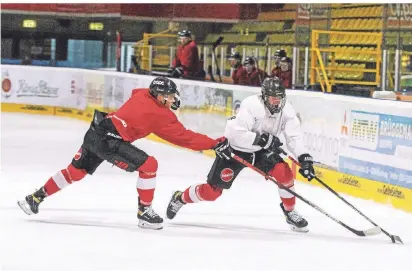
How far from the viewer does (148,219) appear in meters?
6.55

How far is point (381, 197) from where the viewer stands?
820cm

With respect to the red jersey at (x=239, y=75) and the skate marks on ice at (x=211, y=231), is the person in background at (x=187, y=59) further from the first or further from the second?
the skate marks on ice at (x=211, y=231)

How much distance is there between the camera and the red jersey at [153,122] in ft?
21.2

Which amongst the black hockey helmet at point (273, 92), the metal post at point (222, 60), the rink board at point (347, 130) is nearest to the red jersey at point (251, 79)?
the rink board at point (347, 130)

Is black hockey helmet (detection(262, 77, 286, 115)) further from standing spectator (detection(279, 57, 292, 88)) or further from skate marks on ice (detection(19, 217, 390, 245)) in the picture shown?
standing spectator (detection(279, 57, 292, 88))

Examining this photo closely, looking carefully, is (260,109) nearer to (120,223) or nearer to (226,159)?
(226,159)

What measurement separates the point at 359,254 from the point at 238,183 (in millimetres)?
3738

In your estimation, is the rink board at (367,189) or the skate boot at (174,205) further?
the rink board at (367,189)

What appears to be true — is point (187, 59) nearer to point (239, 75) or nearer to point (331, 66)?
point (239, 75)

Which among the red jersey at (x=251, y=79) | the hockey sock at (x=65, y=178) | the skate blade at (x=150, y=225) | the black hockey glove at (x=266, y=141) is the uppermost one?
the red jersey at (x=251, y=79)

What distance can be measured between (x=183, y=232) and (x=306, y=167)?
92 centimetres

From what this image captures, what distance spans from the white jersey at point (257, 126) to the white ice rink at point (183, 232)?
0.59 meters

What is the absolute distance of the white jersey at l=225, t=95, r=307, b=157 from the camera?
6.45 meters

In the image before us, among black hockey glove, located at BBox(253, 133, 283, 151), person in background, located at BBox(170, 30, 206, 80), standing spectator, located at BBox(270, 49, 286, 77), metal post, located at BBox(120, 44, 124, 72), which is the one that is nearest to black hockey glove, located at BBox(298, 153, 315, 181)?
black hockey glove, located at BBox(253, 133, 283, 151)
